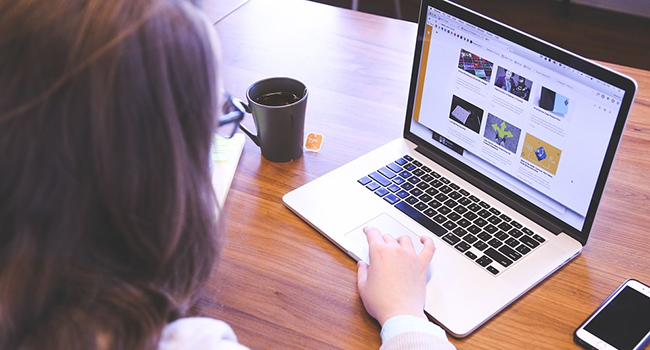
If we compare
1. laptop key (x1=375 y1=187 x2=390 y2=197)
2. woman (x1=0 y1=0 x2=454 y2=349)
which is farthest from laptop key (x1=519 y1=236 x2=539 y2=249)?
woman (x1=0 y1=0 x2=454 y2=349)

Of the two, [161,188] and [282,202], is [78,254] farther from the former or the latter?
[282,202]

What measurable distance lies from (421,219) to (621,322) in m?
0.32

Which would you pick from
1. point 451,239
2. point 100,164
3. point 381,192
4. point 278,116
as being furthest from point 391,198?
point 100,164

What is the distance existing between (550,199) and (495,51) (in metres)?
0.24

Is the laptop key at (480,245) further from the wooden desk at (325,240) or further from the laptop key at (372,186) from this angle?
→ the laptop key at (372,186)

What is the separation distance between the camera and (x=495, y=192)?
992mm

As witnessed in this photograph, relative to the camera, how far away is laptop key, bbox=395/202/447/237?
36.8 inches

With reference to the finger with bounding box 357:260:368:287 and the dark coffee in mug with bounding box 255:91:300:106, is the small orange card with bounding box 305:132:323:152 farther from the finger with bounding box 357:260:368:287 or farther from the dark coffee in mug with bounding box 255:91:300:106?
the finger with bounding box 357:260:368:287

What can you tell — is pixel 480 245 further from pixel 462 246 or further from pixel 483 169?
pixel 483 169

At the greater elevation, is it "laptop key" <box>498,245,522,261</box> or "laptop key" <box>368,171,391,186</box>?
"laptop key" <box>368,171,391,186</box>

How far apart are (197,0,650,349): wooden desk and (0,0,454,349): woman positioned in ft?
0.75

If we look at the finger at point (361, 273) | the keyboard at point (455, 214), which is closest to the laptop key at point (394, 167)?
the keyboard at point (455, 214)

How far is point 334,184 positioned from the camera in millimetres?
1035

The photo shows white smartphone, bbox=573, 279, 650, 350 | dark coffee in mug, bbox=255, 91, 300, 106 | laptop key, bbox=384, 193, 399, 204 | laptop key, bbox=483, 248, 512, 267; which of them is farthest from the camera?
dark coffee in mug, bbox=255, 91, 300, 106
